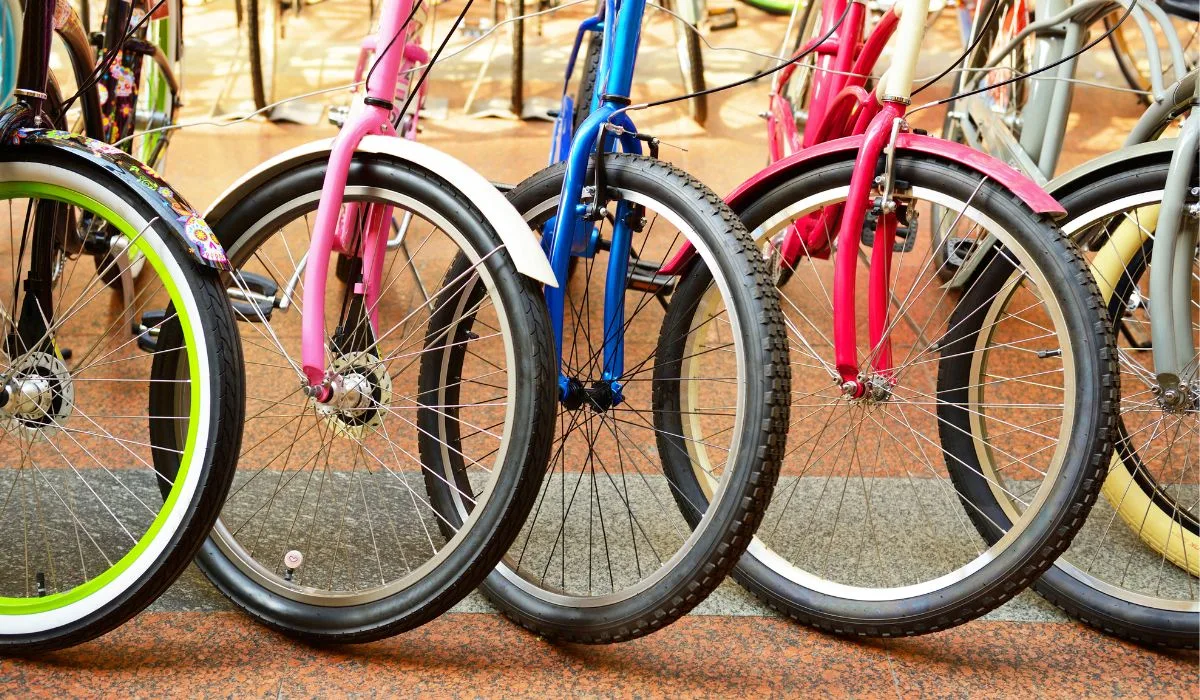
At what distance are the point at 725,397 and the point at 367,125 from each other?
4.23 ft

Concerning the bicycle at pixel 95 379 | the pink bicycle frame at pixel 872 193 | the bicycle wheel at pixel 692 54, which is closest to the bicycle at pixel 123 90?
the bicycle at pixel 95 379

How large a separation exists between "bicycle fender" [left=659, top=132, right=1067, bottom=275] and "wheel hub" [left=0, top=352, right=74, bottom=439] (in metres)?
1.00

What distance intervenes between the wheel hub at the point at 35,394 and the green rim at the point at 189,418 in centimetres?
26

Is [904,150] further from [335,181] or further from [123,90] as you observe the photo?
[123,90]

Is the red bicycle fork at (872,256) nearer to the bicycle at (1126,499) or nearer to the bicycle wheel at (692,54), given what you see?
the bicycle at (1126,499)

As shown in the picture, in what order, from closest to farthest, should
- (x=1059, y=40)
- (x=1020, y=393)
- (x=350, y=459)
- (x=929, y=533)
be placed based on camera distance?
(x=929, y=533), (x=350, y=459), (x=1059, y=40), (x=1020, y=393)

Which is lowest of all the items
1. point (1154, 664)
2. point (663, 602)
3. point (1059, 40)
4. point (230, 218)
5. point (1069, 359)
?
point (1154, 664)

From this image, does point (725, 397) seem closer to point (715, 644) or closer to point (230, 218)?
point (715, 644)

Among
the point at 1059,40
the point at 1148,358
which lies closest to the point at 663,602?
the point at 1059,40

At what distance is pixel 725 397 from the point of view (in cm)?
275

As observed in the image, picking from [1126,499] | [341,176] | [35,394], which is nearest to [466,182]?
[341,176]

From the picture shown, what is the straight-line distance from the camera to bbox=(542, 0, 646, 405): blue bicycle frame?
5.65 feet

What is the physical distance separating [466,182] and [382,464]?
53 centimetres

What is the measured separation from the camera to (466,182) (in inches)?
64.7
